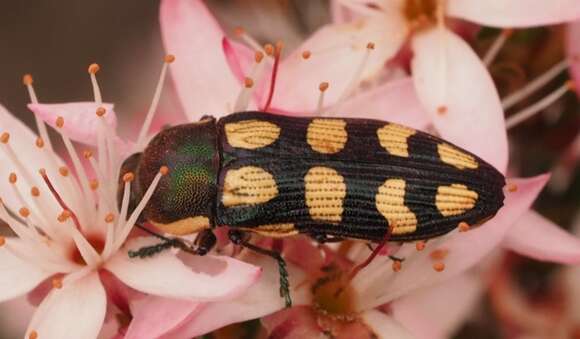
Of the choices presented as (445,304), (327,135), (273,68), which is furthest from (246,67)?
(445,304)

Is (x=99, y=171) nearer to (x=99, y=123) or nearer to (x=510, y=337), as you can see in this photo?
(x=99, y=123)

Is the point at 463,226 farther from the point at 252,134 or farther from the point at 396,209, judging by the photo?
the point at 252,134

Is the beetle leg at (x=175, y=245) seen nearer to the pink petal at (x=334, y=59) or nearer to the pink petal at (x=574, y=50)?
the pink petal at (x=334, y=59)

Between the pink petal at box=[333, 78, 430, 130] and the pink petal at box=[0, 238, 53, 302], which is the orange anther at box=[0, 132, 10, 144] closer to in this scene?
the pink petal at box=[0, 238, 53, 302]

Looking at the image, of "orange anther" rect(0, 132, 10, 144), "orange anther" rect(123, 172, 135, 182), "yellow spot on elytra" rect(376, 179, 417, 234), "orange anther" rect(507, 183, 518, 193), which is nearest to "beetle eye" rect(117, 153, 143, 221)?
"orange anther" rect(123, 172, 135, 182)

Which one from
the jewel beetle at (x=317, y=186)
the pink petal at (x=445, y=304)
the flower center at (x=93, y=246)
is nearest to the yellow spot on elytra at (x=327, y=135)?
the jewel beetle at (x=317, y=186)

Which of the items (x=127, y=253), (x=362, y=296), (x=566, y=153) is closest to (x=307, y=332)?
(x=362, y=296)
